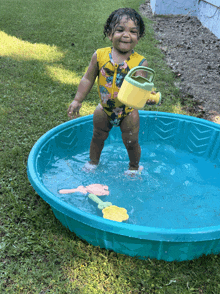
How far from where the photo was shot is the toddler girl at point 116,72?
178 centimetres

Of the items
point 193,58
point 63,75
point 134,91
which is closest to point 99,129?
point 134,91

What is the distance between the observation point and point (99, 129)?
2.19 m

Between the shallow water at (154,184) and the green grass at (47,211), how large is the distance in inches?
12.8

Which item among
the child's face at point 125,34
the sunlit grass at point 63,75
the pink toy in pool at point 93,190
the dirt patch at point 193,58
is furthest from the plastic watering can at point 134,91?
the sunlit grass at point 63,75

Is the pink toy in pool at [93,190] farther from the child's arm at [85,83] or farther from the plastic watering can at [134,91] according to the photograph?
the plastic watering can at [134,91]

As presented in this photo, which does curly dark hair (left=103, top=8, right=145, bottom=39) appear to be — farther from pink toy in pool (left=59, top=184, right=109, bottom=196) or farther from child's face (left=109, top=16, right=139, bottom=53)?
pink toy in pool (left=59, top=184, right=109, bottom=196)

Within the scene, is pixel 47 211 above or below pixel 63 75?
below

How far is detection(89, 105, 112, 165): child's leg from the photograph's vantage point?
2.11 meters

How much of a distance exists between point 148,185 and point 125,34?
4.02 feet

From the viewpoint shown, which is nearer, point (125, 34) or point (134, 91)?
point (134, 91)

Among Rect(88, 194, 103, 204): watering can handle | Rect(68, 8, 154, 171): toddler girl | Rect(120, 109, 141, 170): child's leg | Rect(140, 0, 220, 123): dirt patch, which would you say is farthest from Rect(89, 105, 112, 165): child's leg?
Rect(140, 0, 220, 123): dirt patch

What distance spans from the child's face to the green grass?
3.97 feet

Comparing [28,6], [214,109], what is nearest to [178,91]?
[214,109]

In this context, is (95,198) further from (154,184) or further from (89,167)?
(154,184)
